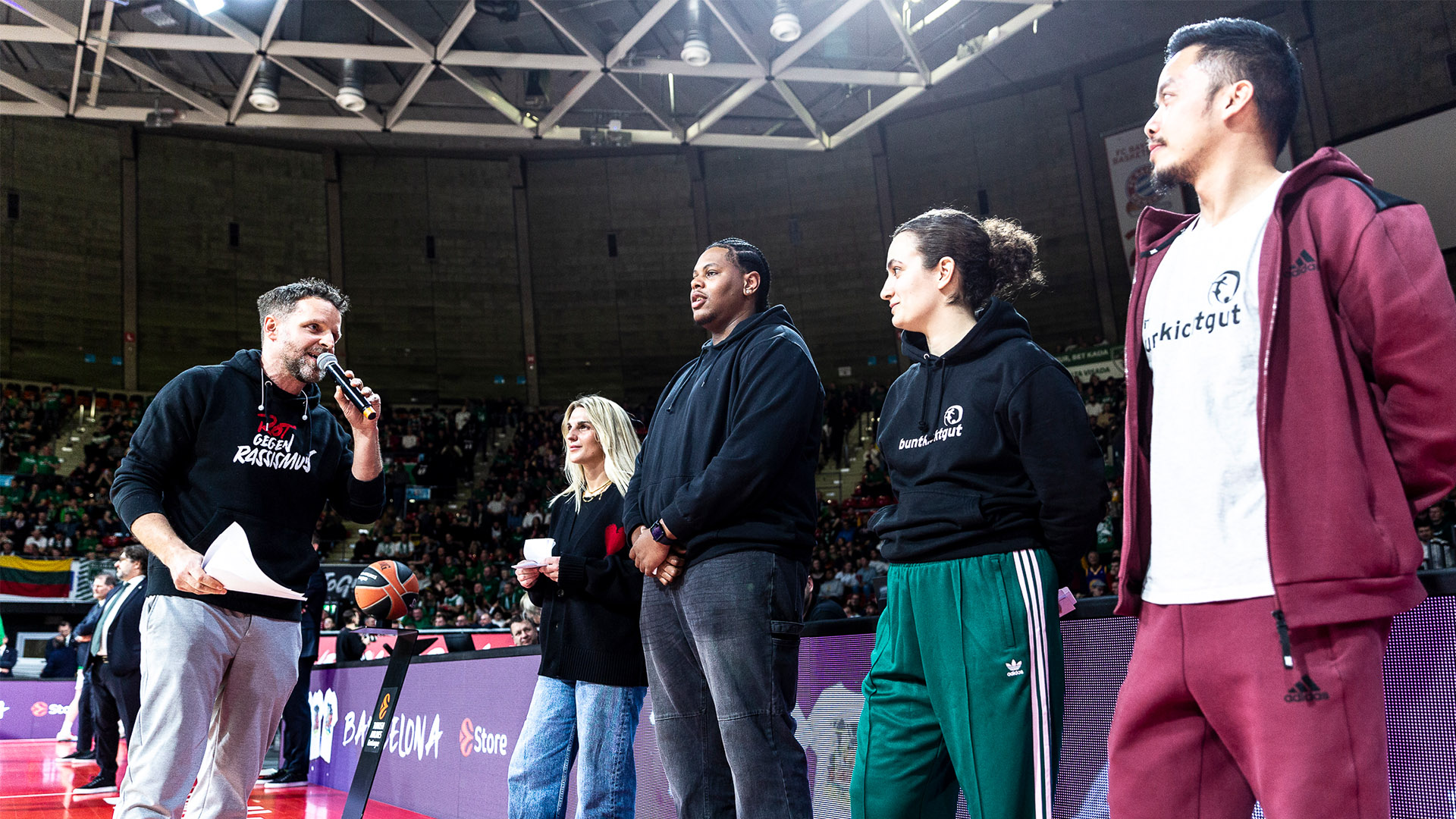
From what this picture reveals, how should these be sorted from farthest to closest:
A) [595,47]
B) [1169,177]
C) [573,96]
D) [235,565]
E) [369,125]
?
1. [369,125]
2. [573,96]
3. [595,47]
4. [235,565]
5. [1169,177]

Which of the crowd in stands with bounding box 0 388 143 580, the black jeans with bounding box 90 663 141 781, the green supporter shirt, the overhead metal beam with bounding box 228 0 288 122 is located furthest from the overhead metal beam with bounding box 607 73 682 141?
the black jeans with bounding box 90 663 141 781

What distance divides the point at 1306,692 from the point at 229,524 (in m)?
2.63

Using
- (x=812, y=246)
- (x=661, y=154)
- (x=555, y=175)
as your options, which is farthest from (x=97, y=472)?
(x=812, y=246)

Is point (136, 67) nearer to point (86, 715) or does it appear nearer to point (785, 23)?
point (785, 23)

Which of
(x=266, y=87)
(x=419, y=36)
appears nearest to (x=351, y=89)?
(x=266, y=87)

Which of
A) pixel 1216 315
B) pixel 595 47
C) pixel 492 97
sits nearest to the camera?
pixel 1216 315

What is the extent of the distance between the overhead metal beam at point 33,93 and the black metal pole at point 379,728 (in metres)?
→ 16.7

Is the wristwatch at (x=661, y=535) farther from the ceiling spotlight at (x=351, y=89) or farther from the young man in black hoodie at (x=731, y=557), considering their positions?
the ceiling spotlight at (x=351, y=89)

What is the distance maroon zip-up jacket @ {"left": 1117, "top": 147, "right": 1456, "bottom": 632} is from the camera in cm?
142

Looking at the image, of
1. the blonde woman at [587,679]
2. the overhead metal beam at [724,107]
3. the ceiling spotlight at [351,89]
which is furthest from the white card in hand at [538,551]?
the ceiling spotlight at [351,89]

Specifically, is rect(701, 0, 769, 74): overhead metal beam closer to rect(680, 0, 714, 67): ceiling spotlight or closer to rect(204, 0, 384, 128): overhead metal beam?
rect(680, 0, 714, 67): ceiling spotlight

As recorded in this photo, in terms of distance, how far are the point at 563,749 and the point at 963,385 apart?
1.95 m

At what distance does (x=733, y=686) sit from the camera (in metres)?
2.38

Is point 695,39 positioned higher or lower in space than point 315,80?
lower
